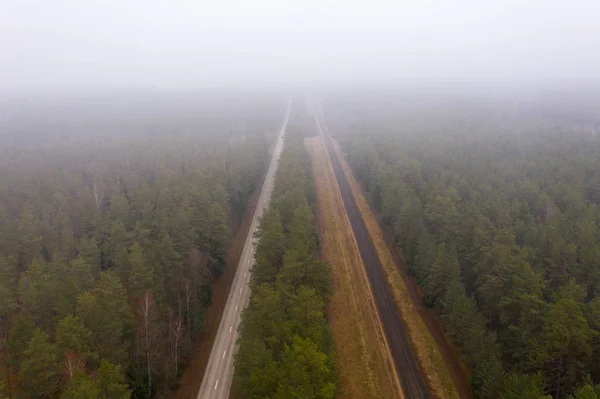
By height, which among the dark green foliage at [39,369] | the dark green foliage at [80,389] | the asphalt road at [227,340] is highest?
the dark green foliage at [80,389]

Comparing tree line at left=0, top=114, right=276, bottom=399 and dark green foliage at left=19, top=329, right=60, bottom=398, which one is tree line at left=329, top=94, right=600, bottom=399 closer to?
tree line at left=0, top=114, right=276, bottom=399

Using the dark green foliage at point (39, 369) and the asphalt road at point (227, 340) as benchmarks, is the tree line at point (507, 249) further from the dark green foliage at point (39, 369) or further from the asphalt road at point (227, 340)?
the dark green foliage at point (39, 369)

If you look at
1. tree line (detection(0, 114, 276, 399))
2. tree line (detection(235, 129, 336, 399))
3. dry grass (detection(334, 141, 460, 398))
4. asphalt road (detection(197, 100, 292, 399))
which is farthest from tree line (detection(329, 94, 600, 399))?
tree line (detection(0, 114, 276, 399))

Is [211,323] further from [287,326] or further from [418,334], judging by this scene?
[418,334]

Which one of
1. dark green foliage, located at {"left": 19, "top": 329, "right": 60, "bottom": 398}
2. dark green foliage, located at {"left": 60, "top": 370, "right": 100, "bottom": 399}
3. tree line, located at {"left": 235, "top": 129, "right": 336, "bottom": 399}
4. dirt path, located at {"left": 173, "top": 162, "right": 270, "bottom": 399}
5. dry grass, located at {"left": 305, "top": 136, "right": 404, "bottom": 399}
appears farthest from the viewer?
dirt path, located at {"left": 173, "top": 162, "right": 270, "bottom": 399}

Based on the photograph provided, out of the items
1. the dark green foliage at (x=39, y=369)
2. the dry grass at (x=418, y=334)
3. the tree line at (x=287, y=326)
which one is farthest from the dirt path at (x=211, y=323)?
the dry grass at (x=418, y=334)

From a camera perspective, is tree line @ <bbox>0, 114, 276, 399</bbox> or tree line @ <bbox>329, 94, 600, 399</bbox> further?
tree line @ <bbox>329, 94, 600, 399</bbox>
